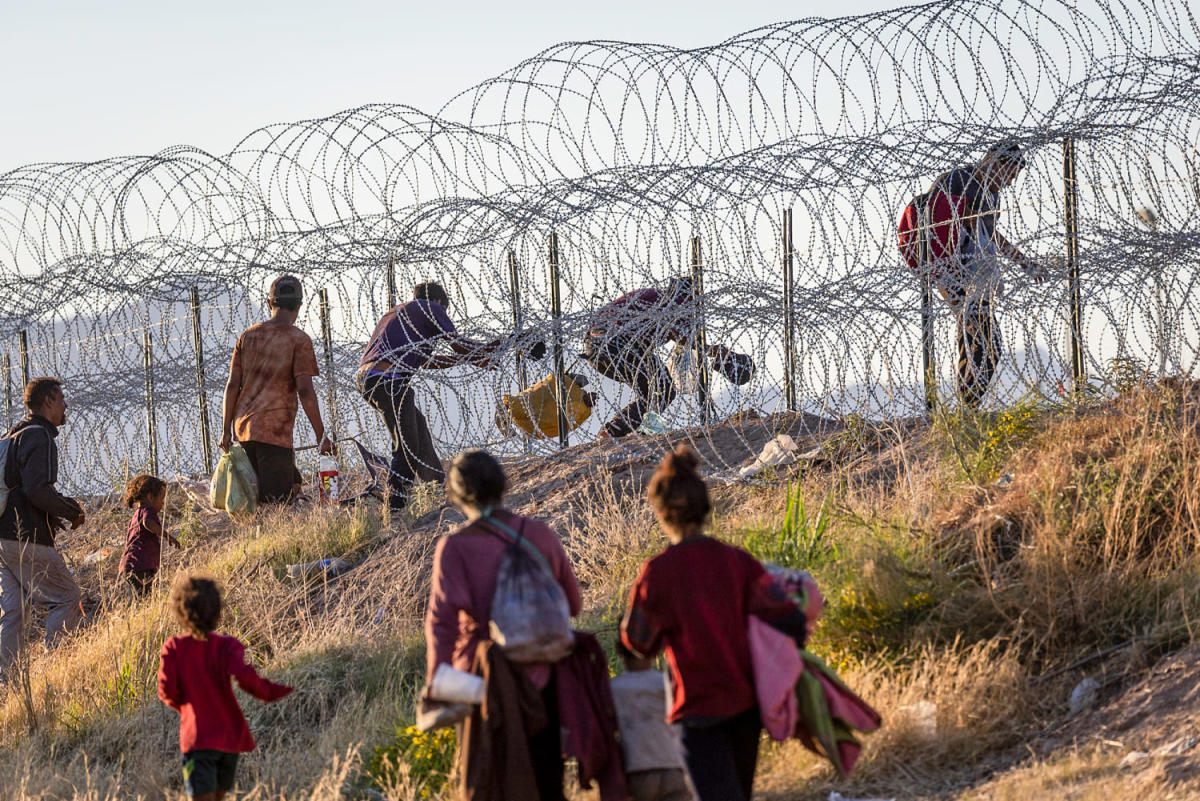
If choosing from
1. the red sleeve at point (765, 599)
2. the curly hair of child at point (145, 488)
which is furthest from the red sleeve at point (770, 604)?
the curly hair of child at point (145, 488)

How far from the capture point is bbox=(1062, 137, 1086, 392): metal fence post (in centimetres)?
867

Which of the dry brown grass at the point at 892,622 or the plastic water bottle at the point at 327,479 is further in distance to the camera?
the plastic water bottle at the point at 327,479

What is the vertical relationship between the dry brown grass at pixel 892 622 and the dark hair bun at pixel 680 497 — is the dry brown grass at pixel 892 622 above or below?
below

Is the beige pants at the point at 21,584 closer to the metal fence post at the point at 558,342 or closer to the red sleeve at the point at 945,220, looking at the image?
the metal fence post at the point at 558,342

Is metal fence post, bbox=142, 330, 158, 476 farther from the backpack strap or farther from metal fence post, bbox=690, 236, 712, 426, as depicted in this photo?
the backpack strap

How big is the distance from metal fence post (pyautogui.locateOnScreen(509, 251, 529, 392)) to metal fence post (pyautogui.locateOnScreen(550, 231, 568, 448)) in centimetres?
24

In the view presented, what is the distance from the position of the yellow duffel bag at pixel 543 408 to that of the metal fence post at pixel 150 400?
4.39 m

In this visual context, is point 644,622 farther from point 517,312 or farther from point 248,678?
point 517,312

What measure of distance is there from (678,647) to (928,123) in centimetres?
623

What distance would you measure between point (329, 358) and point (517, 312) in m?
2.48

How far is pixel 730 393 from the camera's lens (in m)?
9.59

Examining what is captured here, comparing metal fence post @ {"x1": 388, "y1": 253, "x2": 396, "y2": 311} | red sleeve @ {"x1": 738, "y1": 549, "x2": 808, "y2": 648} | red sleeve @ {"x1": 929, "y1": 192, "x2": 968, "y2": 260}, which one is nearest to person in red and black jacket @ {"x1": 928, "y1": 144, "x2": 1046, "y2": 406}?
red sleeve @ {"x1": 929, "y1": 192, "x2": 968, "y2": 260}

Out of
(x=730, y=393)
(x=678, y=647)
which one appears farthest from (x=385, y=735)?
(x=730, y=393)

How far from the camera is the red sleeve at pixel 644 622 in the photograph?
3943 mm
